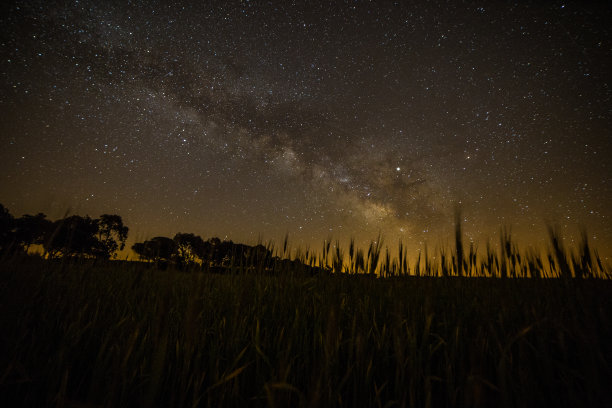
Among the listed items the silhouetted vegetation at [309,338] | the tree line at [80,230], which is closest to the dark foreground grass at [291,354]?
the silhouetted vegetation at [309,338]

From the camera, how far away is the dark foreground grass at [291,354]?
96 cm

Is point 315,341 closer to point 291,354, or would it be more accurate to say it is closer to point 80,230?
point 291,354

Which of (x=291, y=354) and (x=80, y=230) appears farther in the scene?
(x=80, y=230)

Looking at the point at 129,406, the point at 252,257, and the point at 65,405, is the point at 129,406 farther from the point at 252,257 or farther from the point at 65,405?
the point at 252,257

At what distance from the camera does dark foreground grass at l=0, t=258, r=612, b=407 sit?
963mm

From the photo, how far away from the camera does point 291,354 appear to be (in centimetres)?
177

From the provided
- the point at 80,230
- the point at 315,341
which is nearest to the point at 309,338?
the point at 315,341

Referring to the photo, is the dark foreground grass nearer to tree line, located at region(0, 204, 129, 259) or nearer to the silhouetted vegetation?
the silhouetted vegetation

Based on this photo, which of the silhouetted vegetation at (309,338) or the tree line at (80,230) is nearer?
the silhouetted vegetation at (309,338)

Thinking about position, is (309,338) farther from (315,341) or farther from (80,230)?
(80,230)

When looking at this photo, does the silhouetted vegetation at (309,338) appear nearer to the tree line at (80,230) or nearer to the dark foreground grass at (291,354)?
the dark foreground grass at (291,354)

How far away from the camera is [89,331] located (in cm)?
199

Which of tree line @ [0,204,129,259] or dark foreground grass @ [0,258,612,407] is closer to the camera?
dark foreground grass @ [0,258,612,407]

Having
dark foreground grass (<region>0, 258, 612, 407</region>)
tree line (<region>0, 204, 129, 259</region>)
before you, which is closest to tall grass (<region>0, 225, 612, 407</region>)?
dark foreground grass (<region>0, 258, 612, 407</region>)
